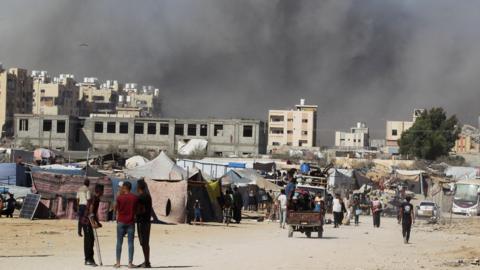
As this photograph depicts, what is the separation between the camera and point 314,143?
181 m

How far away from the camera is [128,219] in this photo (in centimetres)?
1911

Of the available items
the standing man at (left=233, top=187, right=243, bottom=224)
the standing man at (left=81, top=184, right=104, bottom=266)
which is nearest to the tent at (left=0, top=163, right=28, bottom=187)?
the standing man at (left=233, top=187, right=243, bottom=224)

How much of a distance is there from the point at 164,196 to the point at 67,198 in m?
3.92

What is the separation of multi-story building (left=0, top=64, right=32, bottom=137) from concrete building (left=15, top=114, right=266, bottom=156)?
44.8m

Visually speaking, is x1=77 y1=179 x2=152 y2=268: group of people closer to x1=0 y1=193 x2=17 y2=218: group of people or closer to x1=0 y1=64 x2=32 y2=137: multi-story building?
x1=0 y1=193 x2=17 y2=218: group of people

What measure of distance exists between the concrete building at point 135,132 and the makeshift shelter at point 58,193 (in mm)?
86865

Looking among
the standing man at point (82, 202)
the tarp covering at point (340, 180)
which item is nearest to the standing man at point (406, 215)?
the standing man at point (82, 202)

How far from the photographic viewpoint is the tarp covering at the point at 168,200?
39.9m

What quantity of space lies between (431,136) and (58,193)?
3791 inches

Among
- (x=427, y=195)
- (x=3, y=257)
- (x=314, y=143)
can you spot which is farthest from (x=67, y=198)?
(x=314, y=143)

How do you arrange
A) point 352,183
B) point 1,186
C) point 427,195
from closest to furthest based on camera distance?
1. point 1,186
2. point 352,183
3. point 427,195

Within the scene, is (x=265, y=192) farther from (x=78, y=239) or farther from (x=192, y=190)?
(x=78, y=239)

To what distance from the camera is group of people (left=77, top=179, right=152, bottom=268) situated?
62.6ft

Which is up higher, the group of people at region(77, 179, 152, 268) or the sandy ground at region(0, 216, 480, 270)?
the group of people at region(77, 179, 152, 268)
